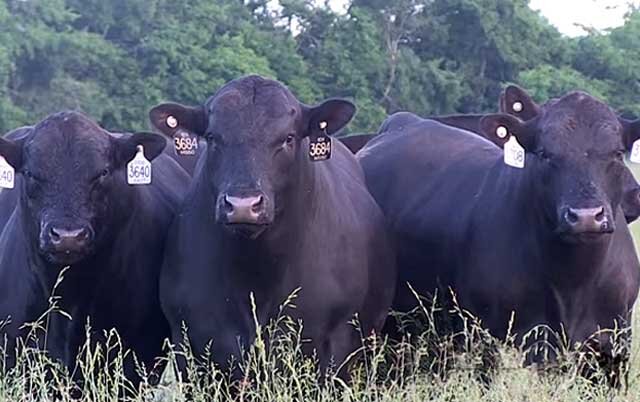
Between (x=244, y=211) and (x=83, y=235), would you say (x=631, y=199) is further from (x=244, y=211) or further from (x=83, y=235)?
(x=83, y=235)

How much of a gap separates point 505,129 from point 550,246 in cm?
65

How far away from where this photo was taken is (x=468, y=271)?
6.89 metres

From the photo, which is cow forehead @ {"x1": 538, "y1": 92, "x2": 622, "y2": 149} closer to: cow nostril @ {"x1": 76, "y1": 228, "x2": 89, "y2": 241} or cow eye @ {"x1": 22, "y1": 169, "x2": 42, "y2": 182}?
cow nostril @ {"x1": 76, "y1": 228, "x2": 89, "y2": 241}

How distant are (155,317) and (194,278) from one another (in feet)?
1.81

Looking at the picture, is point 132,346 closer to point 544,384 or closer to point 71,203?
point 71,203

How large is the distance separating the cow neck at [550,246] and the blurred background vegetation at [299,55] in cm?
3133

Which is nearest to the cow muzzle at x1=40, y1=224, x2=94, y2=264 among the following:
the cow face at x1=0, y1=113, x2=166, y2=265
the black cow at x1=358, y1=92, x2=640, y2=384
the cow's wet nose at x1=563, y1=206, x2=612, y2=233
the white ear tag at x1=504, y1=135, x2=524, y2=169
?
the cow face at x1=0, y1=113, x2=166, y2=265

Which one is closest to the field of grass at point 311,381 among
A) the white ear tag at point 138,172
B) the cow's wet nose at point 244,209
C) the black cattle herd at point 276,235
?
the black cattle herd at point 276,235

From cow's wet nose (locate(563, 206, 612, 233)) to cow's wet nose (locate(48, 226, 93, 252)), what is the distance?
2.21 metres

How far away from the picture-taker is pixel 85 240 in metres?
6.21

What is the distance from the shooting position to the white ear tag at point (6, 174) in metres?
6.70

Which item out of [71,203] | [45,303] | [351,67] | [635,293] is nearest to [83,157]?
[71,203]

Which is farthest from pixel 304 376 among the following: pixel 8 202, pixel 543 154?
pixel 8 202

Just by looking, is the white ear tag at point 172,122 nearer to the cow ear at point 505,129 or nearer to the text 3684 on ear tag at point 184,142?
the text 3684 on ear tag at point 184,142
